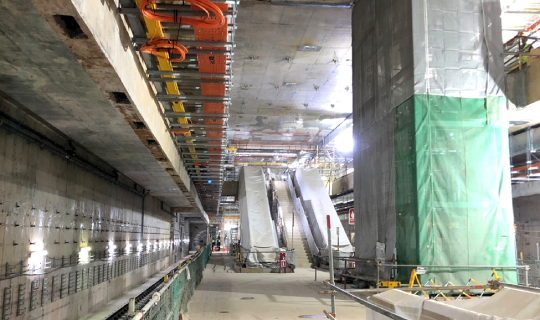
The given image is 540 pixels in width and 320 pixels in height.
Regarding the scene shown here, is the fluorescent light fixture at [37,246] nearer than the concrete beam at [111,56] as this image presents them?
No

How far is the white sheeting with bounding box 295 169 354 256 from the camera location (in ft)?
66.7

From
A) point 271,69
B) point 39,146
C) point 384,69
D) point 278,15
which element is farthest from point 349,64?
point 39,146

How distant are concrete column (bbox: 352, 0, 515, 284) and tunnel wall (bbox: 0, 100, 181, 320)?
24.6ft

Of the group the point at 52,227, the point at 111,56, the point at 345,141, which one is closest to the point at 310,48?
the point at 52,227

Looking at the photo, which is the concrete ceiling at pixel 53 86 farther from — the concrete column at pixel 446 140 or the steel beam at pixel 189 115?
the concrete column at pixel 446 140

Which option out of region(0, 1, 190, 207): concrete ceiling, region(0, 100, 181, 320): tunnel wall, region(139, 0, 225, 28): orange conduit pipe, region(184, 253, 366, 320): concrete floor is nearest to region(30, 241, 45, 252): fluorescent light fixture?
region(0, 100, 181, 320): tunnel wall

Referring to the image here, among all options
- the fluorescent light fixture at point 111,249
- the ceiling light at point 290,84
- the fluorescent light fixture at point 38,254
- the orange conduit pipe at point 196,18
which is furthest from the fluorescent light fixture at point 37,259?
the ceiling light at point 290,84

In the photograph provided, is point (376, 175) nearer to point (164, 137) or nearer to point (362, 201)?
point (362, 201)

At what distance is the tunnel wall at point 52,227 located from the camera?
7.63m

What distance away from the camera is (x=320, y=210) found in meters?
22.8

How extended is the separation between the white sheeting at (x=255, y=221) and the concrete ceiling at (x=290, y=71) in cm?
298

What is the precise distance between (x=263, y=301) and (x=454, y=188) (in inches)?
209

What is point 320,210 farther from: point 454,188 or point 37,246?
point 37,246

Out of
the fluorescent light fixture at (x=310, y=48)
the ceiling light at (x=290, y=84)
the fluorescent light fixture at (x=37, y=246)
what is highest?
the fluorescent light fixture at (x=310, y=48)
